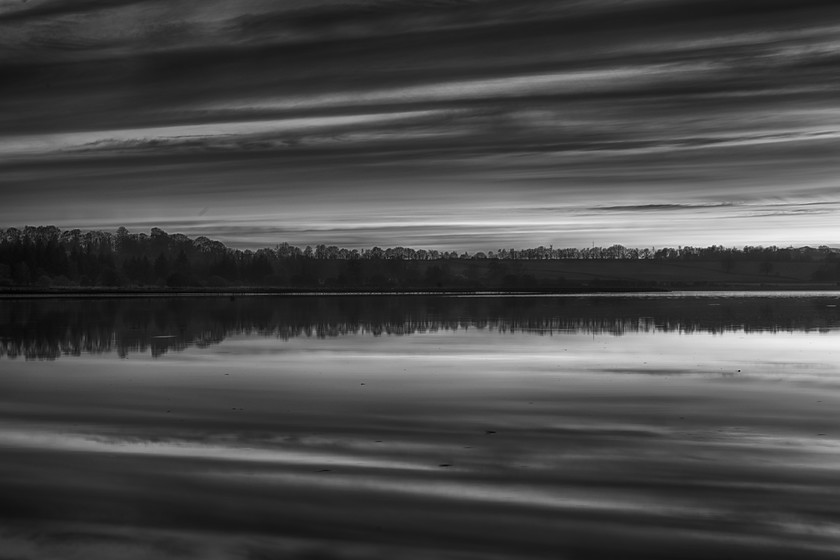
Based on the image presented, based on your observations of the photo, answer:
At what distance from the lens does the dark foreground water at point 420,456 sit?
8.56 m

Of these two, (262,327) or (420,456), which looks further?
(262,327)

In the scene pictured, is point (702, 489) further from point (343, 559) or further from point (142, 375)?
point (142, 375)

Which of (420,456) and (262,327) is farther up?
(262,327)

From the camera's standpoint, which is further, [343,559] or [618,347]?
[618,347]

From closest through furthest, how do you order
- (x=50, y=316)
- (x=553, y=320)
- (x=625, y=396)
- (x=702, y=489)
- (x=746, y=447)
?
(x=702, y=489), (x=746, y=447), (x=625, y=396), (x=553, y=320), (x=50, y=316)

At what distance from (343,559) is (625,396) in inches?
421

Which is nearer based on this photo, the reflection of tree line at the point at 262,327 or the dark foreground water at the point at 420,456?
the dark foreground water at the point at 420,456

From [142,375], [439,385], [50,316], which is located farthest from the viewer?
[50,316]

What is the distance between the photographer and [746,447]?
1262 centimetres

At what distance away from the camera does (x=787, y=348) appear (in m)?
28.5

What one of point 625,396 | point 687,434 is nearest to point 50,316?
point 625,396

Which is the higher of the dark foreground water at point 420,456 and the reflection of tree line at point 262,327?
the reflection of tree line at point 262,327

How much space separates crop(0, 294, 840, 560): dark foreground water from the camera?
8562mm

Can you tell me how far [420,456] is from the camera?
12.1 m
